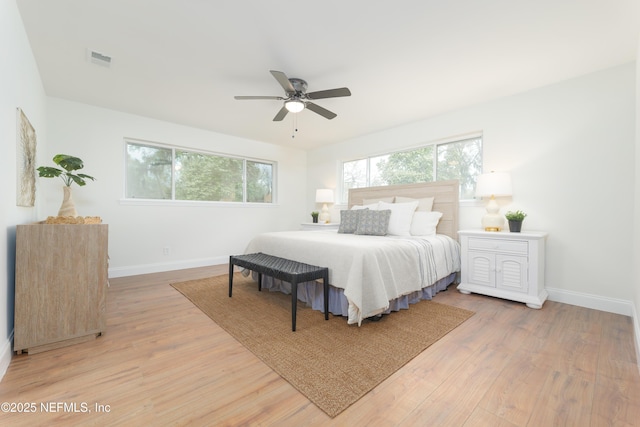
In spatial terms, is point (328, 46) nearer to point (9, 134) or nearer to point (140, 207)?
point (9, 134)

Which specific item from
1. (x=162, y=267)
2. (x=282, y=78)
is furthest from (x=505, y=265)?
(x=162, y=267)

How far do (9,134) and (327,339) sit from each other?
2562 mm

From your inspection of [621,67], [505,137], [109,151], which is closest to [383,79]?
[505,137]

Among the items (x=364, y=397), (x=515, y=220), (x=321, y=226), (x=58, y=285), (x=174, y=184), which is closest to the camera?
(x=364, y=397)

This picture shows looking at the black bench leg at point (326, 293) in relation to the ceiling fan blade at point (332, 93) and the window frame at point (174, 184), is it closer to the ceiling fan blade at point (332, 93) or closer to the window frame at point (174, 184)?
the ceiling fan blade at point (332, 93)

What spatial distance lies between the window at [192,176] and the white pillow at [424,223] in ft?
10.5

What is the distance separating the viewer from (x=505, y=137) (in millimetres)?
3270

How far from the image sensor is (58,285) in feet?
6.19

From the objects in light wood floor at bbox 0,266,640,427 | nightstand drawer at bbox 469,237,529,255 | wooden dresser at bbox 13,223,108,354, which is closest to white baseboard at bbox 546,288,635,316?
light wood floor at bbox 0,266,640,427

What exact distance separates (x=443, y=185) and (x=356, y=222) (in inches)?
52.4

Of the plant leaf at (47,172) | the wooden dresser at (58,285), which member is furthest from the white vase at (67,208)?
the wooden dresser at (58,285)

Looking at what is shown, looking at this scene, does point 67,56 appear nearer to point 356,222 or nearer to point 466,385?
point 356,222

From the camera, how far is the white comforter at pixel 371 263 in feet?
7.25

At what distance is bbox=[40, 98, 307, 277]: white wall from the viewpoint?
3.54 meters
